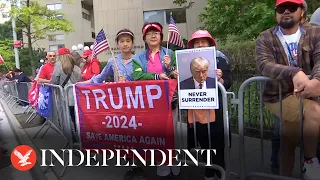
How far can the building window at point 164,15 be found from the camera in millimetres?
28938

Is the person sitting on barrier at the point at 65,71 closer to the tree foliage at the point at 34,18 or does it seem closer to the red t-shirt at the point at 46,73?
the red t-shirt at the point at 46,73

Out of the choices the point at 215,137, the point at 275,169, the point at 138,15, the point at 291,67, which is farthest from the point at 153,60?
the point at 138,15

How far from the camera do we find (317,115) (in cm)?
245

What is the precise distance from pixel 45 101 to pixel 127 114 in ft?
9.59

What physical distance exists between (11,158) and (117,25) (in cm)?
2611

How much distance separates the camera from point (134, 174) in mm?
3936

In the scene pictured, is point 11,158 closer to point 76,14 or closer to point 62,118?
point 62,118

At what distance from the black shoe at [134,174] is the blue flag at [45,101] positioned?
2.41 m

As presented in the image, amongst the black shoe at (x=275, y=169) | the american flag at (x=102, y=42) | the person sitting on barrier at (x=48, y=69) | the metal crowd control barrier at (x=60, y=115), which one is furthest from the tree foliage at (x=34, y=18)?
the black shoe at (x=275, y=169)

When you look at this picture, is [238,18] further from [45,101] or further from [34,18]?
[34,18]

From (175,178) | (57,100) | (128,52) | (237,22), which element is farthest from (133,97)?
(237,22)

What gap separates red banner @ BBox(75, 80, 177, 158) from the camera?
3.30 m

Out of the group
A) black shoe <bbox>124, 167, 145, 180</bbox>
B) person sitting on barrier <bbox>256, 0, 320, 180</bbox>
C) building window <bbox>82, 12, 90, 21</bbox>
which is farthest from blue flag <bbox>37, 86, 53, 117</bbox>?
building window <bbox>82, 12, 90, 21</bbox>

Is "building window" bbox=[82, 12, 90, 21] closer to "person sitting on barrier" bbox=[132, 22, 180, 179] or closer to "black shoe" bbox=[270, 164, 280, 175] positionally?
"person sitting on barrier" bbox=[132, 22, 180, 179]
